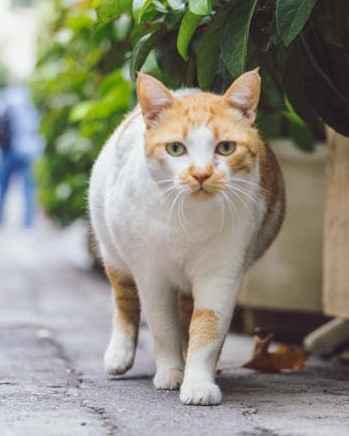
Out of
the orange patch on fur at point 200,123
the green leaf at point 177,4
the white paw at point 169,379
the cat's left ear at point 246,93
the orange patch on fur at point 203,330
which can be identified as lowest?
the white paw at point 169,379

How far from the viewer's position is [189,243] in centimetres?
309

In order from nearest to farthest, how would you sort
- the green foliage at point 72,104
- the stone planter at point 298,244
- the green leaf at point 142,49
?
1. the green leaf at point 142,49
2. the stone planter at point 298,244
3. the green foliage at point 72,104

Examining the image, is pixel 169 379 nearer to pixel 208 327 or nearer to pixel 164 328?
pixel 164 328

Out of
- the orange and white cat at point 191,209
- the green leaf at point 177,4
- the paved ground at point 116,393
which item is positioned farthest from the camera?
the green leaf at point 177,4

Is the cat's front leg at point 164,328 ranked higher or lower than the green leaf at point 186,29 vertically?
lower

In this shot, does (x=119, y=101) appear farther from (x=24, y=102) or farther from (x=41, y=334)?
(x=24, y=102)

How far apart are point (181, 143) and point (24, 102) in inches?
345

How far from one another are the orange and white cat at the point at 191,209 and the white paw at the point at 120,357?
23cm

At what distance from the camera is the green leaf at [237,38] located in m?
3.07

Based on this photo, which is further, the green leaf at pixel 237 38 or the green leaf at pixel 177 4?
the green leaf at pixel 177 4

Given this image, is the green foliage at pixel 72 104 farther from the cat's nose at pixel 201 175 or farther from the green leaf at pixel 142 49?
the cat's nose at pixel 201 175

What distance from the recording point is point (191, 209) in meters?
3.01

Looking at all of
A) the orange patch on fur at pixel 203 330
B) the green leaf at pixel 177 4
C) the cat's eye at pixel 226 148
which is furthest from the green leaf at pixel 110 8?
the orange patch on fur at pixel 203 330

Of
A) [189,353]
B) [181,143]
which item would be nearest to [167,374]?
[189,353]
